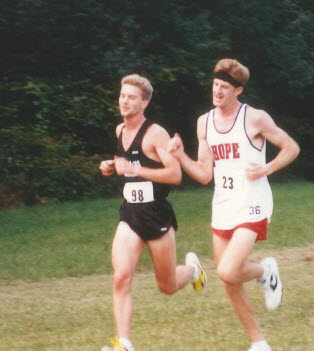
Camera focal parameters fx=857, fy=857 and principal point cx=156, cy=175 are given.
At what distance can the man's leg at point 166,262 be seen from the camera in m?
6.26

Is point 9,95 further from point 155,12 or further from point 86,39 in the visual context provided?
point 155,12

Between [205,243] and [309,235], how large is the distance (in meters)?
1.82

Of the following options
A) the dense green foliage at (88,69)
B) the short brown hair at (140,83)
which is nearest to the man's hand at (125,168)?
the short brown hair at (140,83)

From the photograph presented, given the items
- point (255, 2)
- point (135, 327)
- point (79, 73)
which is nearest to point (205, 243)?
point (135, 327)

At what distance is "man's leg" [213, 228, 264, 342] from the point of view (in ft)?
19.3

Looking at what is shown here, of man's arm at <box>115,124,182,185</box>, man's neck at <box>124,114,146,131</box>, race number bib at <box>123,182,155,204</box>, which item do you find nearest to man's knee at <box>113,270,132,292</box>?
race number bib at <box>123,182,155,204</box>

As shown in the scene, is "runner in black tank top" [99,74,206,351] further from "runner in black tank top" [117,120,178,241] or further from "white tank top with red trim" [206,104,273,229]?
"white tank top with red trim" [206,104,273,229]

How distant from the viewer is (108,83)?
17938mm

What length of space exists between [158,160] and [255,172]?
0.73 metres

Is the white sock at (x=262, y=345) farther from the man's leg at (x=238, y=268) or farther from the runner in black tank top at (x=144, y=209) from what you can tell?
the runner in black tank top at (x=144, y=209)

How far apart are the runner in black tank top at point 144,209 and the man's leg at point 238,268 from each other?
0.43 meters

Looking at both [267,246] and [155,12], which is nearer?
[267,246]

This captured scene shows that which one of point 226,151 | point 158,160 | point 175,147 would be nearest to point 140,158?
point 158,160

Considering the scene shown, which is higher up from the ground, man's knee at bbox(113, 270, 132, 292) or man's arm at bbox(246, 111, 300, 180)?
man's arm at bbox(246, 111, 300, 180)
